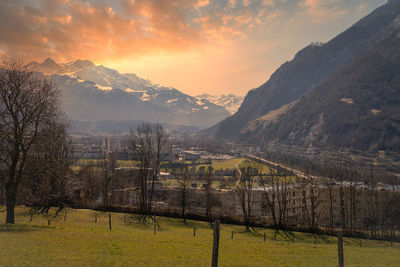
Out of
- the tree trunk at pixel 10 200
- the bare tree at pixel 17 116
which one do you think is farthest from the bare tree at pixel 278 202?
the bare tree at pixel 17 116

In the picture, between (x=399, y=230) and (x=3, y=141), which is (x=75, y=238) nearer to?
(x=3, y=141)

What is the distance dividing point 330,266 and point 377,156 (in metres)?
190

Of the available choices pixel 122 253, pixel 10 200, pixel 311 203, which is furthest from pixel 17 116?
pixel 311 203

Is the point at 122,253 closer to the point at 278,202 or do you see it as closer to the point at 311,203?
the point at 278,202

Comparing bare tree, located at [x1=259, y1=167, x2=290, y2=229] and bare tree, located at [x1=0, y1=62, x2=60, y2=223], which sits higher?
bare tree, located at [x1=0, y1=62, x2=60, y2=223]

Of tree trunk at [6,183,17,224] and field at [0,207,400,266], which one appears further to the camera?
tree trunk at [6,183,17,224]

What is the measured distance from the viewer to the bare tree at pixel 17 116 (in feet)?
88.3

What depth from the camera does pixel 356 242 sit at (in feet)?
157

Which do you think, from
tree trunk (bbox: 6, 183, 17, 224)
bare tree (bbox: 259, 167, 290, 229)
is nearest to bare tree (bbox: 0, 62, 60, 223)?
tree trunk (bbox: 6, 183, 17, 224)

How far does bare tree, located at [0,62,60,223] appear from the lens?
88.3 feet

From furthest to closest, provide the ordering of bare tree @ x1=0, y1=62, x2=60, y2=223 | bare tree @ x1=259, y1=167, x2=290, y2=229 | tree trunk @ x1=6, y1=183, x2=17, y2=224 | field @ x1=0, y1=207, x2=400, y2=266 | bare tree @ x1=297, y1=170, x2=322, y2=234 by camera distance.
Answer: bare tree @ x1=259, y1=167, x2=290, y2=229 → bare tree @ x1=297, y1=170, x2=322, y2=234 → tree trunk @ x1=6, y1=183, x2=17, y2=224 → bare tree @ x1=0, y1=62, x2=60, y2=223 → field @ x1=0, y1=207, x2=400, y2=266

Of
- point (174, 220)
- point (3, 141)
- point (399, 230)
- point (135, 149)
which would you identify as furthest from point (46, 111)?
point (399, 230)

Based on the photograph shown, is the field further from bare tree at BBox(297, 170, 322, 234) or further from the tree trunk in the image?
bare tree at BBox(297, 170, 322, 234)

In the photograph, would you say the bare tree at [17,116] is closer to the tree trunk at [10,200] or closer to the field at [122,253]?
the tree trunk at [10,200]
